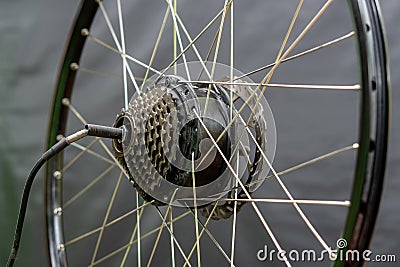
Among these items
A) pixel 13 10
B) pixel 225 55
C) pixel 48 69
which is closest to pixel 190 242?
pixel 225 55

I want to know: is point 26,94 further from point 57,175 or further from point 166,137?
point 166,137

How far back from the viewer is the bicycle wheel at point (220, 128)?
73 cm

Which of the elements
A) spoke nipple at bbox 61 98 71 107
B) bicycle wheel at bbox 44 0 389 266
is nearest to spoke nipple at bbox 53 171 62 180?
bicycle wheel at bbox 44 0 389 266

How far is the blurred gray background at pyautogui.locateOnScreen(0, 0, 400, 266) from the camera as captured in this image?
4.20 feet

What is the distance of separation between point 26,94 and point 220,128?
2.26ft

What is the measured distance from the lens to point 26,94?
1287 millimetres

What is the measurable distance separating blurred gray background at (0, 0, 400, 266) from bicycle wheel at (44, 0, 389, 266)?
Answer: 0.07m

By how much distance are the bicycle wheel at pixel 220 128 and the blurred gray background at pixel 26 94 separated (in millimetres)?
73

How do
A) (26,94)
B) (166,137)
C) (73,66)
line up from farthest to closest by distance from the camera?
A: (26,94)
(73,66)
(166,137)

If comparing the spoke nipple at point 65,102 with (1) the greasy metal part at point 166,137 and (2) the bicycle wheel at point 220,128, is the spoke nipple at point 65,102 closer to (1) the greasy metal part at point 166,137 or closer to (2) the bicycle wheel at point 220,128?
(2) the bicycle wheel at point 220,128

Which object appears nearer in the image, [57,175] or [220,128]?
[220,128]

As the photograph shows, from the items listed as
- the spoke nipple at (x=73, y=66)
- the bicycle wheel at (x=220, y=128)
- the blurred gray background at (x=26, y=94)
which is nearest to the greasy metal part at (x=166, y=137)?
the bicycle wheel at (x=220, y=128)

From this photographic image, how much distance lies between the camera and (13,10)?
129cm

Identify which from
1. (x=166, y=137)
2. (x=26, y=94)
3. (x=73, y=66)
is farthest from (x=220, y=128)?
(x=26, y=94)
